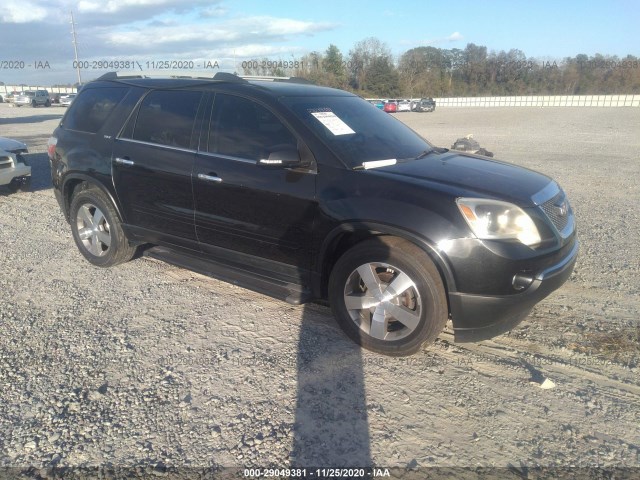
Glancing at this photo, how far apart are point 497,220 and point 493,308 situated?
57 centimetres

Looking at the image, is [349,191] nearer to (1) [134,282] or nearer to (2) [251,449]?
(2) [251,449]

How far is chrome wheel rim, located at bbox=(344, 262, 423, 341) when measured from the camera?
341 centimetres

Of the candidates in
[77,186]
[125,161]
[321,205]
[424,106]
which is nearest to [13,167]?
[77,186]

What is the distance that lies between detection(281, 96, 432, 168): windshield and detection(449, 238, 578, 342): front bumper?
4.18ft

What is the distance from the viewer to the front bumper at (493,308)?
323cm

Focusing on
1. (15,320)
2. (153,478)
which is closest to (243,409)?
(153,478)

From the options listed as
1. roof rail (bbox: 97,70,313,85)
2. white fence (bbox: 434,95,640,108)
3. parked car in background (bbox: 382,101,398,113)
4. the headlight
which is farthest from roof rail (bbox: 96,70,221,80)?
white fence (bbox: 434,95,640,108)

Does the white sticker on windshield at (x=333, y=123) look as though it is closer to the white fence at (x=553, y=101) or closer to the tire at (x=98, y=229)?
the tire at (x=98, y=229)

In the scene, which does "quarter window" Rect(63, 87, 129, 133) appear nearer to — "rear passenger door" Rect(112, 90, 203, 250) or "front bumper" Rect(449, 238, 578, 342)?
"rear passenger door" Rect(112, 90, 203, 250)

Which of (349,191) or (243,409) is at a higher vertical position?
(349,191)

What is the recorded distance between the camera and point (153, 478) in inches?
97.3

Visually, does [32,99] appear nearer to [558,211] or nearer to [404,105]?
[404,105]

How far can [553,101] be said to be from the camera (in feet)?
215

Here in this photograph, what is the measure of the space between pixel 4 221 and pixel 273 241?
5.29 meters
